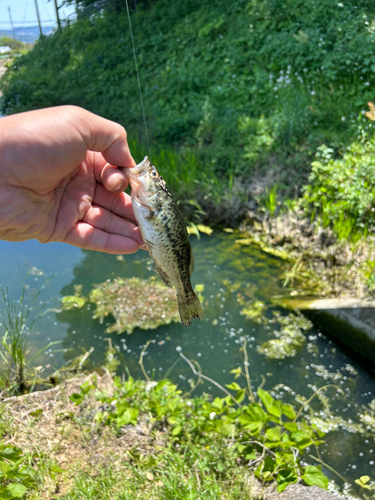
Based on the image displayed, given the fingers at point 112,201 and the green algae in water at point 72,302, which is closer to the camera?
the fingers at point 112,201

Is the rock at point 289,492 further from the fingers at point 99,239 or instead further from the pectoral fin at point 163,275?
the fingers at point 99,239

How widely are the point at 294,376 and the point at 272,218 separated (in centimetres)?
288

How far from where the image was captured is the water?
3996 mm

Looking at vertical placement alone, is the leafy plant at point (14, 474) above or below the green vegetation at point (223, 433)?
above

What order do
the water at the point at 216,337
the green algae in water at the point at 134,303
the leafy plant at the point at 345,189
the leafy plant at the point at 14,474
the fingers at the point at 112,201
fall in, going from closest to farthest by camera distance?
the leafy plant at the point at 14,474, the fingers at the point at 112,201, the water at the point at 216,337, the green algae in water at the point at 134,303, the leafy plant at the point at 345,189

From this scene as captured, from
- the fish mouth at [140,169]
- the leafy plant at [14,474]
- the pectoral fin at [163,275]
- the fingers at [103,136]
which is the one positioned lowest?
the leafy plant at [14,474]

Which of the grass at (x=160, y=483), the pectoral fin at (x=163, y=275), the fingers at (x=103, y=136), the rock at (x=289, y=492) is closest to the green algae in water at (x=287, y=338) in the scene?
the rock at (x=289, y=492)

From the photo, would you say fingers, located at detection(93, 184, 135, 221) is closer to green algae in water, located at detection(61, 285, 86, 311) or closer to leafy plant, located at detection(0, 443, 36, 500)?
leafy plant, located at detection(0, 443, 36, 500)

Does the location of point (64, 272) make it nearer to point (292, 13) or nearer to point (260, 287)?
point (260, 287)

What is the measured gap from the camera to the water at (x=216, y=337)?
4.00 meters

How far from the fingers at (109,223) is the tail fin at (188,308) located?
537mm

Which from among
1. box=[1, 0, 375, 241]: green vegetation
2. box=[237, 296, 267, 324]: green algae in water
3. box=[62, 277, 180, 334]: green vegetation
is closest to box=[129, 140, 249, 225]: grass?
box=[1, 0, 375, 241]: green vegetation

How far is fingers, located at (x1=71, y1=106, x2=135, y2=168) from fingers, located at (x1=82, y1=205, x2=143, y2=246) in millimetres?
393

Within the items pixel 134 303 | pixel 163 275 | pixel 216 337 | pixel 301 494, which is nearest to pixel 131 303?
pixel 134 303
